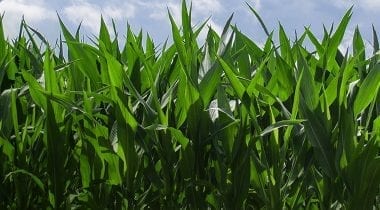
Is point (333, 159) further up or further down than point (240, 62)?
further down

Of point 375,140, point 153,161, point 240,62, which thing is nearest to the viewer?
point 375,140

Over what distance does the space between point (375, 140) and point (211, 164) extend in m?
0.32

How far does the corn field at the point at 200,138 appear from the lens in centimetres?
102

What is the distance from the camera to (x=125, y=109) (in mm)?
1052

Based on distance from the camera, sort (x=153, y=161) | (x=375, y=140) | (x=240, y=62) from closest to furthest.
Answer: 1. (x=375, y=140)
2. (x=153, y=161)
3. (x=240, y=62)

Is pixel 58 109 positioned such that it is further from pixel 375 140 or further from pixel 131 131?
pixel 375 140

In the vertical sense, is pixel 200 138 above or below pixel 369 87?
below

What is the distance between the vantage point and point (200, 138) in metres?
1.07

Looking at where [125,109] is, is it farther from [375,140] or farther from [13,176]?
[375,140]

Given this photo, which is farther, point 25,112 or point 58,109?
point 25,112

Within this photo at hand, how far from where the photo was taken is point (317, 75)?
1.21 metres

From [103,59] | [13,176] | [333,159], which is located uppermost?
[103,59]

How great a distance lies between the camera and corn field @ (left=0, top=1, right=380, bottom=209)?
102cm

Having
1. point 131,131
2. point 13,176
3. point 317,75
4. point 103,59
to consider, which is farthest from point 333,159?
point 13,176
